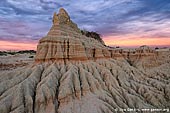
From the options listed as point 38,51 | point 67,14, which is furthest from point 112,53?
point 38,51

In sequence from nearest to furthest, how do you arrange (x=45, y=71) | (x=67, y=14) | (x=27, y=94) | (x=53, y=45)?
(x=27, y=94) → (x=45, y=71) → (x=53, y=45) → (x=67, y=14)

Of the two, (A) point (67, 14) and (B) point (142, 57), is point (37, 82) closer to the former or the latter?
(A) point (67, 14)

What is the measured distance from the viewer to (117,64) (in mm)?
43469

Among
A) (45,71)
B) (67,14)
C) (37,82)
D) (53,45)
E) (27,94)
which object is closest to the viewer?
(27,94)

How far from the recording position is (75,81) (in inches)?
1281

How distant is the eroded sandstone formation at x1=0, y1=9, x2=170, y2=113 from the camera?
94.8ft

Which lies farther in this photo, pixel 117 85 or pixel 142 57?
pixel 142 57

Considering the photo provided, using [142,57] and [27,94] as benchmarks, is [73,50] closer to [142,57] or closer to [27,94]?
[27,94]

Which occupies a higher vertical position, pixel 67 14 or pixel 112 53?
pixel 67 14

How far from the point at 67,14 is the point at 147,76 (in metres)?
21.9

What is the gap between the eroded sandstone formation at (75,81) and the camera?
28.9 metres

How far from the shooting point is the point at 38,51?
36.4 m

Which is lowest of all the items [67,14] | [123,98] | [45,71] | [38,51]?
[123,98]

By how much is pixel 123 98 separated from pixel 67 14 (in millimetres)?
20479
